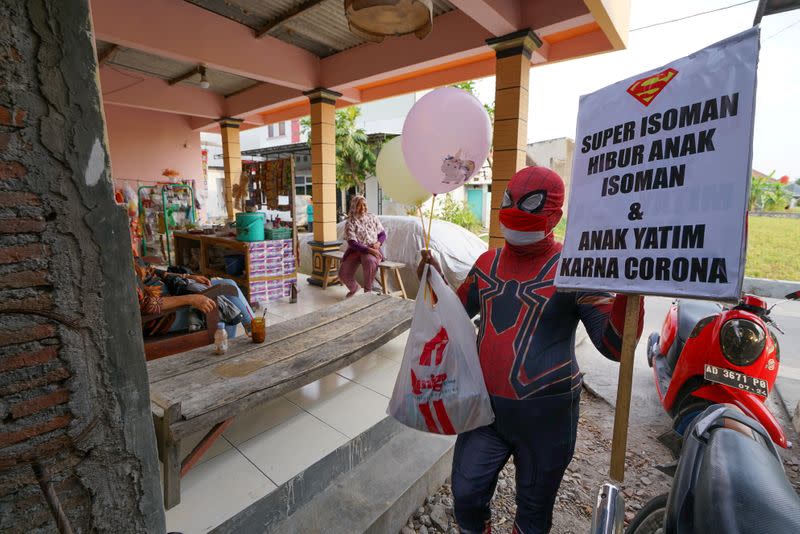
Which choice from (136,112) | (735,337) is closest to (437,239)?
(735,337)

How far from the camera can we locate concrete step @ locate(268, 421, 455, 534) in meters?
1.77

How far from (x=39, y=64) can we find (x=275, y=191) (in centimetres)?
425

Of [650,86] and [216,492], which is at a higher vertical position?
[650,86]

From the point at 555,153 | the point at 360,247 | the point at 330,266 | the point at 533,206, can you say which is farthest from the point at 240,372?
the point at 555,153

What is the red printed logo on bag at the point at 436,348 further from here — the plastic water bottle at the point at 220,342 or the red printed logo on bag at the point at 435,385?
the plastic water bottle at the point at 220,342

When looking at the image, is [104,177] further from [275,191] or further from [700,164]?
[275,191]

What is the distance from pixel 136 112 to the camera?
8625 mm

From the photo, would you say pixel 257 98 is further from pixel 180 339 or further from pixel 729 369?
pixel 729 369

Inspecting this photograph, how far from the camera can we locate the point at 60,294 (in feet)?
3.48

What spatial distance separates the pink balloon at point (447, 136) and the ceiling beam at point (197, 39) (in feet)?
13.2

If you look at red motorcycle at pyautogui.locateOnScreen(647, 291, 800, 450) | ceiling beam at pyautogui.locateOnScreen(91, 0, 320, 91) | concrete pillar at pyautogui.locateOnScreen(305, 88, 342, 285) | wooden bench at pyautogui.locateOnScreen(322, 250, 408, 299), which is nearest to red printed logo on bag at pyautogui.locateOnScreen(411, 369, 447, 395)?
red motorcycle at pyautogui.locateOnScreen(647, 291, 800, 450)

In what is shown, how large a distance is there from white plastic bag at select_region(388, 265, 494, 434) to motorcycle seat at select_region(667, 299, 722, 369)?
1.87 m

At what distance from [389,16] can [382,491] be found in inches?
93.7

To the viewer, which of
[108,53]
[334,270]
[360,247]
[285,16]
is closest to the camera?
[285,16]
